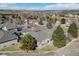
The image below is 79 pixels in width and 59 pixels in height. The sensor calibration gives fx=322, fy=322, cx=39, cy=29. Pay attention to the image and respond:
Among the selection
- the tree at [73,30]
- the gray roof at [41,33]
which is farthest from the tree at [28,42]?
the tree at [73,30]

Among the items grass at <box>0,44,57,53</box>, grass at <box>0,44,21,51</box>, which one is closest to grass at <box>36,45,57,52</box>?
grass at <box>0,44,57,53</box>

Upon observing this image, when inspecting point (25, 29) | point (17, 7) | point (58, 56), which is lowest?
point (58, 56)

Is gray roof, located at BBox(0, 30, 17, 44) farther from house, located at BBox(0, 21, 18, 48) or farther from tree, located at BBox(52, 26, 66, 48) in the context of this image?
tree, located at BBox(52, 26, 66, 48)

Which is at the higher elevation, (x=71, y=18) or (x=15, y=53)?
(x=71, y=18)

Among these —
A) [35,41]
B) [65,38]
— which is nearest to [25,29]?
[35,41]

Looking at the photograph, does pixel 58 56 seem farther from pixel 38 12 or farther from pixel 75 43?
pixel 38 12

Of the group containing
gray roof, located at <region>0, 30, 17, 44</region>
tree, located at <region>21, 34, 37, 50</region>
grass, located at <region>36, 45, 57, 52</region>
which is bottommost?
grass, located at <region>36, 45, 57, 52</region>

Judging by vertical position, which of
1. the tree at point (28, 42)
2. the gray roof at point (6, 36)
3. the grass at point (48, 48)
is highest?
the gray roof at point (6, 36)

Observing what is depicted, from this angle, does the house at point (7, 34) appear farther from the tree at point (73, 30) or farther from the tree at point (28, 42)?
the tree at point (73, 30)

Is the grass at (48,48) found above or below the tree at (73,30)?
below
